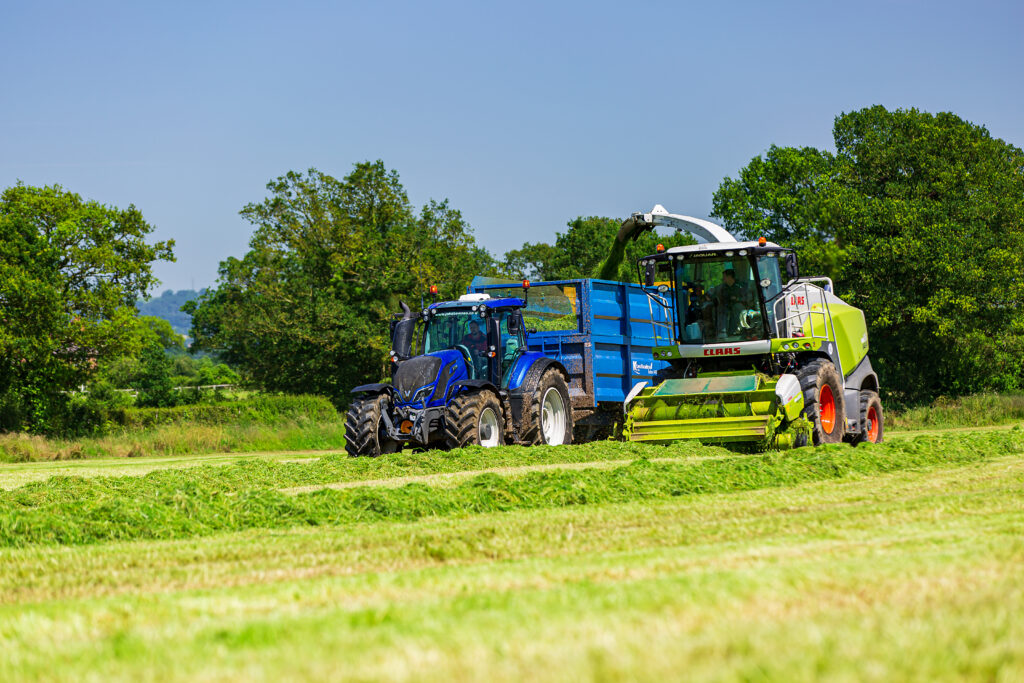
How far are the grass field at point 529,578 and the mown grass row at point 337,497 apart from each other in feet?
0.10

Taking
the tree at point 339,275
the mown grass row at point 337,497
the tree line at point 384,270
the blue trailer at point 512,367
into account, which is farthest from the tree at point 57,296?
the mown grass row at point 337,497

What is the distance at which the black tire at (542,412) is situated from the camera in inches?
591

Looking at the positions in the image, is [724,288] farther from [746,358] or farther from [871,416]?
[871,416]

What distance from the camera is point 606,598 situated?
4.21 m

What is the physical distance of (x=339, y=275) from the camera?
130 feet

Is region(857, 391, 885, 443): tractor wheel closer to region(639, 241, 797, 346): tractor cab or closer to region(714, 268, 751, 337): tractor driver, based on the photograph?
region(639, 241, 797, 346): tractor cab

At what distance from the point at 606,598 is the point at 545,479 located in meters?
5.38

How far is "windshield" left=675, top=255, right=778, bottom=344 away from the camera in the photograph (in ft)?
49.4

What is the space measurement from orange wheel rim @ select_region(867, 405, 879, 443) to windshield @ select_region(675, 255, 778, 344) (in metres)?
3.34

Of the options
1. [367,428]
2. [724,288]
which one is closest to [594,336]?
[724,288]

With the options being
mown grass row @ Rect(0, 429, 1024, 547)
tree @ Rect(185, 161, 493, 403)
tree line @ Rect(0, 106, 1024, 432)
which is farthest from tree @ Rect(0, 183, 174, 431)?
mown grass row @ Rect(0, 429, 1024, 547)

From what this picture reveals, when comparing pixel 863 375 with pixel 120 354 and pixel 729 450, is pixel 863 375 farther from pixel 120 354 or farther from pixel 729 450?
pixel 120 354

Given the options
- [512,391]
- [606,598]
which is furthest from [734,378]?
[606,598]

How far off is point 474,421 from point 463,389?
68cm
